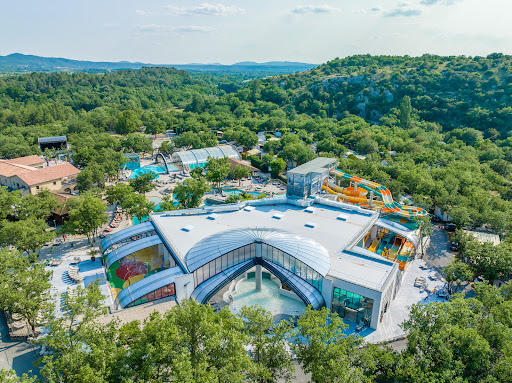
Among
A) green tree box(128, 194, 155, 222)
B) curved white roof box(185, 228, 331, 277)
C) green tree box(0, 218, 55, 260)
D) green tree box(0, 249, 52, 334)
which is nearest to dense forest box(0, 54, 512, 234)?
green tree box(128, 194, 155, 222)

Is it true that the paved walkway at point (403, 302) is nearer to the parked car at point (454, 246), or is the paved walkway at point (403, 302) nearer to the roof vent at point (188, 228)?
the parked car at point (454, 246)

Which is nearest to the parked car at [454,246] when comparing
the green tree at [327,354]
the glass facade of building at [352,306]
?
the glass facade of building at [352,306]

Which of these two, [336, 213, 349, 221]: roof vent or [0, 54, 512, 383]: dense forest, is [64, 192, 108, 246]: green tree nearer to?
[0, 54, 512, 383]: dense forest

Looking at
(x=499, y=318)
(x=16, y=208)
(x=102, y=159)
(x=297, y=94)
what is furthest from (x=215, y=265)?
(x=297, y=94)

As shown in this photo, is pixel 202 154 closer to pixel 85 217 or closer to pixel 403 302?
pixel 85 217

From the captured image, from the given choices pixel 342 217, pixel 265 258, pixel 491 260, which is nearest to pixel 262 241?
pixel 265 258

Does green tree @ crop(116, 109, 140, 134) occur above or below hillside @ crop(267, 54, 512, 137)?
below
